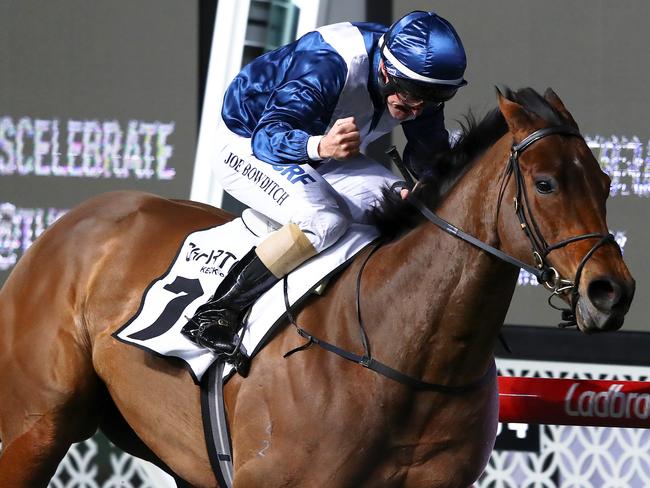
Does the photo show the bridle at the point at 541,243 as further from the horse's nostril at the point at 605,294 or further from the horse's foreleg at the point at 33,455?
the horse's foreleg at the point at 33,455

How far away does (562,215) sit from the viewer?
8.30 ft

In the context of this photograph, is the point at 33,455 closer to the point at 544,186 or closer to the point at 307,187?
the point at 307,187

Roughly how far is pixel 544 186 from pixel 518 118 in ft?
0.69

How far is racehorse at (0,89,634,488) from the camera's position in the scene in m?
2.55

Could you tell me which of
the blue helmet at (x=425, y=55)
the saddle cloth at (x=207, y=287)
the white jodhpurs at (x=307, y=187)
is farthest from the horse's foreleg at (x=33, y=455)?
the blue helmet at (x=425, y=55)

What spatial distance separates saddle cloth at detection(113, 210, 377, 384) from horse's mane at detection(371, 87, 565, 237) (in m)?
0.11

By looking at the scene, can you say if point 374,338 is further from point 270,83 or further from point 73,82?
point 73,82

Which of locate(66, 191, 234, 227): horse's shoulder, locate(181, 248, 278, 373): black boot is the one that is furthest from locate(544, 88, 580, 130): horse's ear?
locate(66, 191, 234, 227): horse's shoulder

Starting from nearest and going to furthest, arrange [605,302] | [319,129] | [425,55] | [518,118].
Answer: [605,302] → [518,118] → [425,55] → [319,129]

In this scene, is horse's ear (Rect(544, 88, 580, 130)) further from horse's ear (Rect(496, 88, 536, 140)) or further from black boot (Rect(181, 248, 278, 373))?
black boot (Rect(181, 248, 278, 373))

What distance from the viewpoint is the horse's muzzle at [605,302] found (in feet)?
7.86

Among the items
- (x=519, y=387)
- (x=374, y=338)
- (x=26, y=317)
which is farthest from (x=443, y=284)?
(x=26, y=317)

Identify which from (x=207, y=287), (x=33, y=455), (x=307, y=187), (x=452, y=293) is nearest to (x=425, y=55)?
(x=307, y=187)

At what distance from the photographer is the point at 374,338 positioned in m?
2.92
